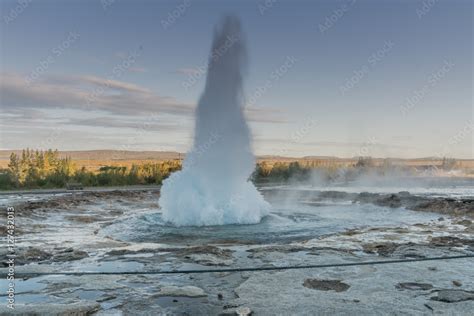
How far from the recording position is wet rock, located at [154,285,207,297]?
738 cm

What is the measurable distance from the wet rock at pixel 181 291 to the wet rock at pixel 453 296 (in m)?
3.88

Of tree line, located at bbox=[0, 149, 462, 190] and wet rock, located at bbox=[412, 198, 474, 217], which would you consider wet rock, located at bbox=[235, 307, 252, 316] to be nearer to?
wet rock, located at bbox=[412, 198, 474, 217]

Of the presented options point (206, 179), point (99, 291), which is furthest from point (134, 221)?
point (99, 291)

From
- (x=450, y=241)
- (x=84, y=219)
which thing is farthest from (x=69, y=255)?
(x=450, y=241)

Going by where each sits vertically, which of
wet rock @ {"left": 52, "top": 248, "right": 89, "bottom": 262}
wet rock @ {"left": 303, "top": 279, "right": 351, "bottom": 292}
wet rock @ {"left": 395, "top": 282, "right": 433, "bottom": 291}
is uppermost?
wet rock @ {"left": 395, "top": 282, "right": 433, "bottom": 291}

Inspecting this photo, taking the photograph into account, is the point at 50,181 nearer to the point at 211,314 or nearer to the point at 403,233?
the point at 403,233

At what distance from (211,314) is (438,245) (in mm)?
8516

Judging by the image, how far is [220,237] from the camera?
48.8 feet

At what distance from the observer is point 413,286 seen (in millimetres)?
7902

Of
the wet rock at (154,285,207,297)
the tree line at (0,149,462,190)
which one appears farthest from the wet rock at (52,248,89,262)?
the tree line at (0,149,462,190)

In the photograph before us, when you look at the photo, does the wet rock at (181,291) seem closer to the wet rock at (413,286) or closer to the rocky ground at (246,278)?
the rocky ground at (246,278)

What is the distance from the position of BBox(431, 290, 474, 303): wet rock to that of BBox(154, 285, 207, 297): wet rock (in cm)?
388

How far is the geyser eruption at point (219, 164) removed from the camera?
18.8 meters

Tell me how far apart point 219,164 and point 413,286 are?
41.6 ft
